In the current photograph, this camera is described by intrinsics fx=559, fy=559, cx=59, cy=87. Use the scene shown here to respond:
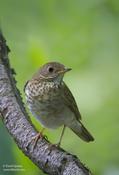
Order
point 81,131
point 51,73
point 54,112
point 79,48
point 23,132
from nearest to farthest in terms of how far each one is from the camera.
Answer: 1. point 23,132
2. point 79,48
3. point 81,131
4. point 54,112
5. point 51,73

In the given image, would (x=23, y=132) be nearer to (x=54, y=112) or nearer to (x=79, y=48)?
(x=79, y=48)

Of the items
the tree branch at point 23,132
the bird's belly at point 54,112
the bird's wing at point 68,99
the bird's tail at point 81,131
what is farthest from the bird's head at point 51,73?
the tree branch at point 23,132

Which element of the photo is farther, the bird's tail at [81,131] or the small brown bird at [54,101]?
the small brown bird at [54,101]

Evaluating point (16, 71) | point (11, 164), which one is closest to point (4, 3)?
point (16, 71)

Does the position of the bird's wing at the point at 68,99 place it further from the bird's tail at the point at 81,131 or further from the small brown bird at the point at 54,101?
the bird's tail at the point at 81,131

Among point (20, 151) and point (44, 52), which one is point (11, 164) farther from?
point (44, 52)

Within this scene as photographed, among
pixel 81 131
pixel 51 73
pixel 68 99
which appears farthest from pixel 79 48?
pixel 51 73
